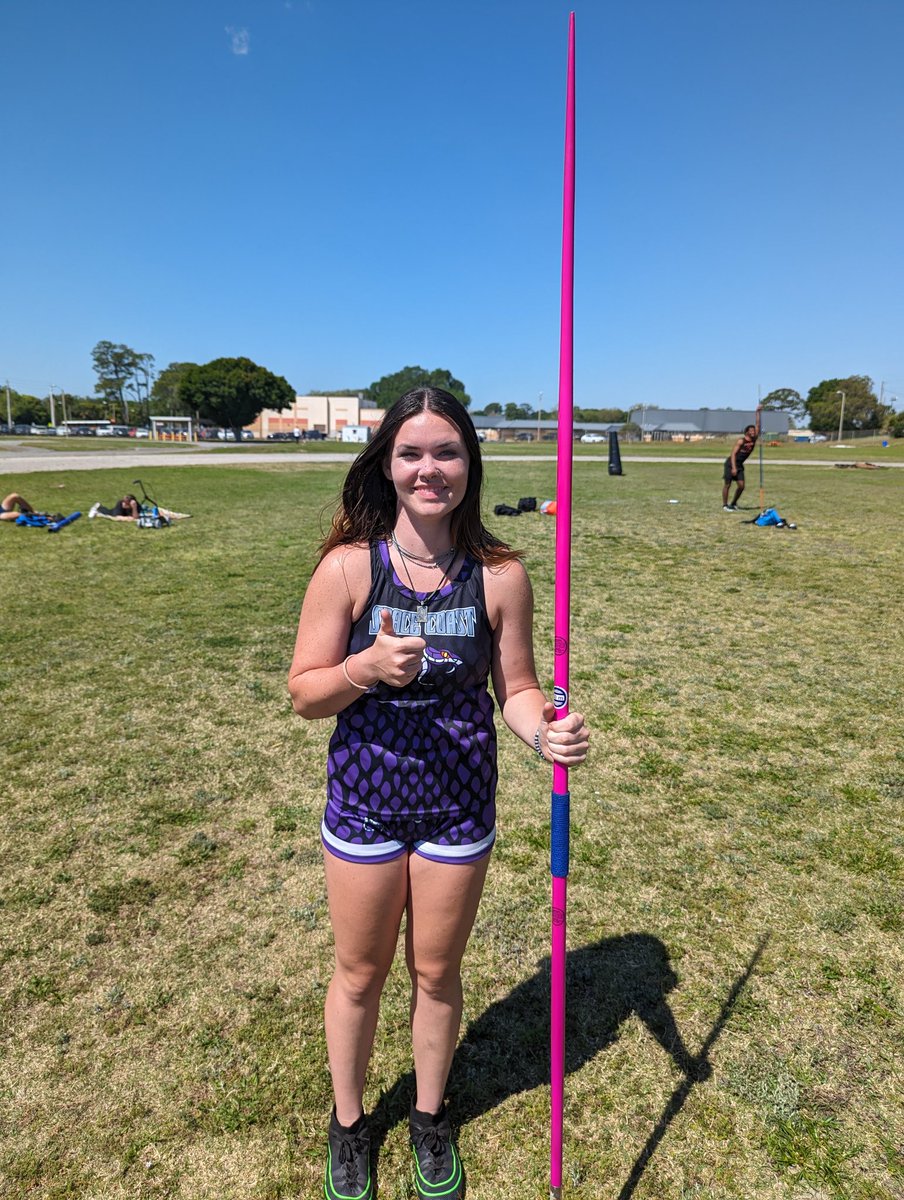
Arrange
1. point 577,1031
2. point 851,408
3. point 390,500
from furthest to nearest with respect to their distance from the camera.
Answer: point 851,408 < point 577,1031 < point 390,500

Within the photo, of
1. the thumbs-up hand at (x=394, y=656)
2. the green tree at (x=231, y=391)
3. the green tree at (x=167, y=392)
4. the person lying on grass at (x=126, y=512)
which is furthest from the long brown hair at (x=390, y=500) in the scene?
the green tree at (x=167, y=392)

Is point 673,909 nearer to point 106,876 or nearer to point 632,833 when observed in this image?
point 632,833

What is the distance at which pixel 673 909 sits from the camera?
10.4ft

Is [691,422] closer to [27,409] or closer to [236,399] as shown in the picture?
[236,399]

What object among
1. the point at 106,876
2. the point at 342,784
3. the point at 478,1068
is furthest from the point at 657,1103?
the point at 106,876

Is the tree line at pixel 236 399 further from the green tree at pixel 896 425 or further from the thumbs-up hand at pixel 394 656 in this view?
the thumbs-up hand at pixel 394 656

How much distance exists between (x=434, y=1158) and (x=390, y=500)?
1872 millimetres

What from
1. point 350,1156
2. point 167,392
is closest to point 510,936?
point 350,1156

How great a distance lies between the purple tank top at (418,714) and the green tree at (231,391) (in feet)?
271

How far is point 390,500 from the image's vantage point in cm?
196

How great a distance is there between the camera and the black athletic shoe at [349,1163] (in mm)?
1935

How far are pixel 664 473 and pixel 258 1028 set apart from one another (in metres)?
30.5

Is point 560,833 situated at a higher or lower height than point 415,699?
lower

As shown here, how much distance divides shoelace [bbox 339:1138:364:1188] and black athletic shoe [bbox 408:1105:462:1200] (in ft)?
0.55
